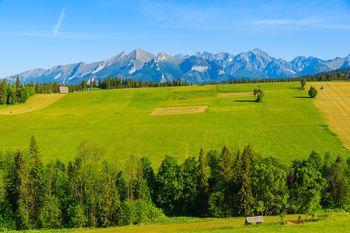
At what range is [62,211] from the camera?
62.8 meters

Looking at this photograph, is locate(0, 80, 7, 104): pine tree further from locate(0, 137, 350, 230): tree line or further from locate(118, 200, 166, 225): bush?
locate(118, 200, 166, 225): bush

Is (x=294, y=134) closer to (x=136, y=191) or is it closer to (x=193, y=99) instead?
(x=136, y=191)

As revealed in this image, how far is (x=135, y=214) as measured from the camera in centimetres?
6078

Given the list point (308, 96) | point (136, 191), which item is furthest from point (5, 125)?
point (308, 96)

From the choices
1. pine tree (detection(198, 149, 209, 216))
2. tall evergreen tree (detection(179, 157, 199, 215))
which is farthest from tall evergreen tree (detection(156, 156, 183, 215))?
pine tree (detection(198, 149, 209, 216))

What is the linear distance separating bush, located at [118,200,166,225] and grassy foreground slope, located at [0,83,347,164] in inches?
1365

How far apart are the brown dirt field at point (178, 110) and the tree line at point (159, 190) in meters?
91.8

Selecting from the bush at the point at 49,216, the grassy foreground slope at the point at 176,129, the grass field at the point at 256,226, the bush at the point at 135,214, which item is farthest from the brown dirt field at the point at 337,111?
the bush at the point at 49,216

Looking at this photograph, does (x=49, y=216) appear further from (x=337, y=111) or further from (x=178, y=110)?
(x=337, y=111)

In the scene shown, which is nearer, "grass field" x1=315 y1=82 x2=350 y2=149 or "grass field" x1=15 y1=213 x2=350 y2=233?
"grass field" x1=15 y1=213 x2=350 y2=233

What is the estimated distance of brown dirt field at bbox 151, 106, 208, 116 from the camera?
162 metres

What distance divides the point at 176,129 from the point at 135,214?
7192cm

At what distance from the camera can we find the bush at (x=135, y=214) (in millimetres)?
60562

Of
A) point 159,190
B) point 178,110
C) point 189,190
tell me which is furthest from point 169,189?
point 178,110
